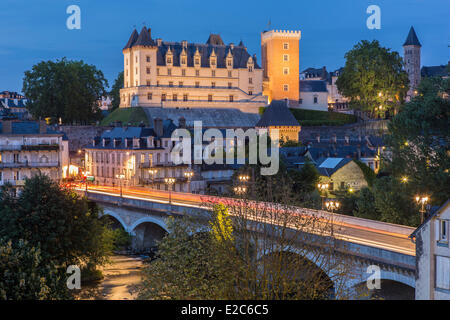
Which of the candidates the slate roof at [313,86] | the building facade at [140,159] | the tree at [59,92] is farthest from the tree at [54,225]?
the slate roof at [313,86]

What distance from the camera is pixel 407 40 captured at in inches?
5389

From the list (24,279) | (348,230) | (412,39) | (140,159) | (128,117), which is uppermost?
(412,39)

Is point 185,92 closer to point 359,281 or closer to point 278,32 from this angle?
point 278,32

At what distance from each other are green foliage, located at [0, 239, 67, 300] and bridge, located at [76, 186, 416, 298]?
24.7ft

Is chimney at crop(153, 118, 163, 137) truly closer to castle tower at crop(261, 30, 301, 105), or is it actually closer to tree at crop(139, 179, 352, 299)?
tree at crop(139, 179, 352, 299)

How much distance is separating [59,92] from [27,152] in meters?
32.9

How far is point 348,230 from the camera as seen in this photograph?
27750mm

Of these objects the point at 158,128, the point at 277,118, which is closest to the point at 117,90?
the point at 277,118

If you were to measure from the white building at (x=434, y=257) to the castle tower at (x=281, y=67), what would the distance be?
8678 centimetres

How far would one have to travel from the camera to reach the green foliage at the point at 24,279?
23.6m

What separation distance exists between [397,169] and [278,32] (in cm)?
7264

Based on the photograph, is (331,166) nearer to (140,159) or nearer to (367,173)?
(367,173)

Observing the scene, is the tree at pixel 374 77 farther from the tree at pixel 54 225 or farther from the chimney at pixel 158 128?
the tree at pixel 54 225
